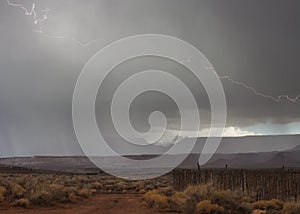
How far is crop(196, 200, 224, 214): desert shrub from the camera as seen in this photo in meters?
16.6

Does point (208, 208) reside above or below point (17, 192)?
below

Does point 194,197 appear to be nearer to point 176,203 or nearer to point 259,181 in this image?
point 176,203

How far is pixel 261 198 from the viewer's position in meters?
23.2

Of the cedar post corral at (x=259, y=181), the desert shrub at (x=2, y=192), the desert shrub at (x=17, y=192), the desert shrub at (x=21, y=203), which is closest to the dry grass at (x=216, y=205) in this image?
the cedar post corral at (x=259, y=181)

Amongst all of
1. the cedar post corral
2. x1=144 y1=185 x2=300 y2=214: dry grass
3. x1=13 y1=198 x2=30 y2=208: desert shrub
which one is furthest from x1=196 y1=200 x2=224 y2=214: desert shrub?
x1=13 y1=198 x2=30 y2=208: desert shrub

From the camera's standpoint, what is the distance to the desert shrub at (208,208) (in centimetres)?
1661

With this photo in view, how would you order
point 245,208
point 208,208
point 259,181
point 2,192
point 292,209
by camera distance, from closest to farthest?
1. point 208,208
2. point 292,209
3. point 245,208
4. point 2,192
5. point 259,181

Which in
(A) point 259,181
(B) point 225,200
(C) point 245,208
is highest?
(A) point 259,181

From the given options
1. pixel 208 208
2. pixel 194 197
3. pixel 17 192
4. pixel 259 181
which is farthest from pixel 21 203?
pixel 259 181

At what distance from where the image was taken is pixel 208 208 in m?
16.6

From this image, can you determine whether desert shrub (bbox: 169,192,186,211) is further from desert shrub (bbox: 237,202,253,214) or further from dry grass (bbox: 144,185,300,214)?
desert shrub (bbox: 237,202,253,214)

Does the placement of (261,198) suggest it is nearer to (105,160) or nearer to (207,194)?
(207,194)

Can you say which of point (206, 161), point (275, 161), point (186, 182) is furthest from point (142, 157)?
point (186, 182)

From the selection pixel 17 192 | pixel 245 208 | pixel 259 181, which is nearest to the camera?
pixel 245 208
